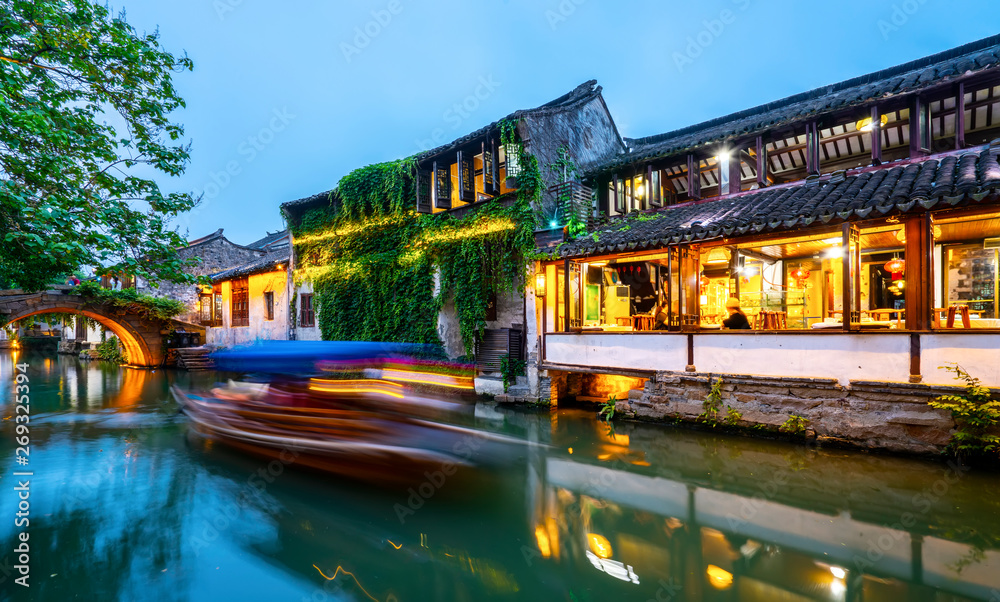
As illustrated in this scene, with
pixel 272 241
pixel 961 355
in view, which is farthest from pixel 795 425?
pixel 272 241

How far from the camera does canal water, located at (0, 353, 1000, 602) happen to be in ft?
11.6

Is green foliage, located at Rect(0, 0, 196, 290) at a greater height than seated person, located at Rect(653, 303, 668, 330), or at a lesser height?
greater

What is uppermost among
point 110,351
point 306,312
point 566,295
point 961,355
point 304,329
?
point 566,295

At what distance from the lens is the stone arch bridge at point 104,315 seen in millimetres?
16453

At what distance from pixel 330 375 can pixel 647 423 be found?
6517 millimetres

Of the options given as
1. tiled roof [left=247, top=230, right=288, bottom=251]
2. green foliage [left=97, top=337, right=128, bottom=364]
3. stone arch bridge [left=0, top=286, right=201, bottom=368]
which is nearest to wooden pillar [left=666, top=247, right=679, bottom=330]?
stone arch bridge [left=0, top=286, right=201, bottom=368]

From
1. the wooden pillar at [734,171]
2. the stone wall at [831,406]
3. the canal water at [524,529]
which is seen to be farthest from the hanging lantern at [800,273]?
the canal water at [524,529]

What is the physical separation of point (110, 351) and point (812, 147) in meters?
37.1

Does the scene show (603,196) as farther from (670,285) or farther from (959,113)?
(959,113)

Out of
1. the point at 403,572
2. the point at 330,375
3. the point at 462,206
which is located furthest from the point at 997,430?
the point at 462,206

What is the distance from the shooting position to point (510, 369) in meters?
11.8

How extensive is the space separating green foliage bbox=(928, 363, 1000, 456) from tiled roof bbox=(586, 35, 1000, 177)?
5.73 meters

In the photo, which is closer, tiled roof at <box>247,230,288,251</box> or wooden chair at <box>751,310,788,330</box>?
wooden chair at <box>751,310,788,330</box>

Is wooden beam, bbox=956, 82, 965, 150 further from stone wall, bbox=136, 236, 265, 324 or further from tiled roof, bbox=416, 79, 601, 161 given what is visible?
stone wall, bbox=136, 236, 265, 324
